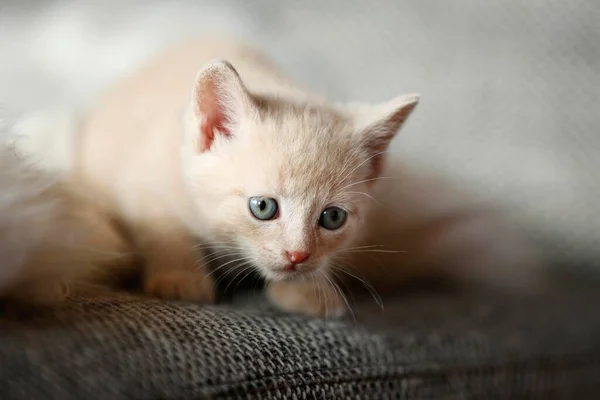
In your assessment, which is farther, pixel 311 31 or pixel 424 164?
pixel 311 31

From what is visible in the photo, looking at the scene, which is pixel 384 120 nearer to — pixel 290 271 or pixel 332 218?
pixel 332 218

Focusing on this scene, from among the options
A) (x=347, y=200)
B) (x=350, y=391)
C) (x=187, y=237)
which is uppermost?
(x=347, y=200)

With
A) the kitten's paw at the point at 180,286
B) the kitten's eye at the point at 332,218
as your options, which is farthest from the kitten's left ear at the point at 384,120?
the kitten's paw at the point at 180,286

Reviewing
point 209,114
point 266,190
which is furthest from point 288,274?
point 209,114

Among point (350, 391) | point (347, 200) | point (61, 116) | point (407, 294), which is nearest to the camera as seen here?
point (350, 391)

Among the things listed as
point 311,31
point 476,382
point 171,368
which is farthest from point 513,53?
point 171,368

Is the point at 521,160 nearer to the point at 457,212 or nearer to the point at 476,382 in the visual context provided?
the point at 457,212

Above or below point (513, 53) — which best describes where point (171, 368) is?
below

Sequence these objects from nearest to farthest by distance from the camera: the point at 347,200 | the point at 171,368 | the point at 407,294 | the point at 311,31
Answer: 1. the point at 171,368
2. the point at 347,200
3. the point at 407,294
4. the point at 311,31
